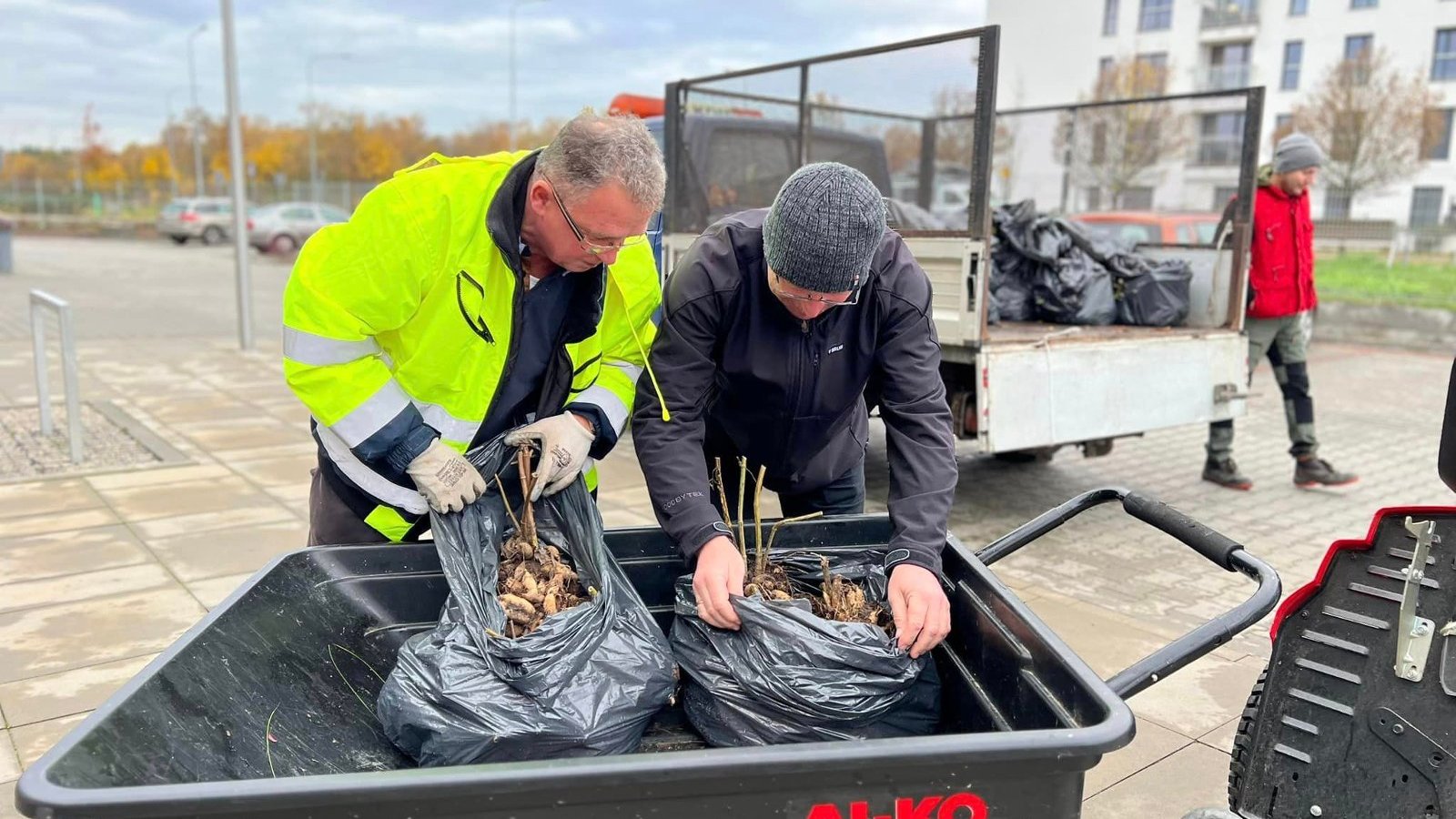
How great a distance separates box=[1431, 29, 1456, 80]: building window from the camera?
35188mm

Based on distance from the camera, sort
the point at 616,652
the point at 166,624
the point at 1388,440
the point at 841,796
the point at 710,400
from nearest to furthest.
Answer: the point at 841,796
the point at 616,652
the point at 710,400
the point at 166,624
the point at 1388,440

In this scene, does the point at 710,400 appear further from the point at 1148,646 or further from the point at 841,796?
the point at 1148,646

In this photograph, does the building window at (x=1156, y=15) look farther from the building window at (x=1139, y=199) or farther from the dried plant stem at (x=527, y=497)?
the dried plant stem at (x=527, y=497)

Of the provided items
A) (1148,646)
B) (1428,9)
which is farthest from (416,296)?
(1428,9)

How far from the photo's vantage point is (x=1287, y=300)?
18.7 feet

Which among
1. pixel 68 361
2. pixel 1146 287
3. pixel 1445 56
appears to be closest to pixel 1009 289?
pixel 1146 287

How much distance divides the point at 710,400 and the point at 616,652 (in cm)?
70

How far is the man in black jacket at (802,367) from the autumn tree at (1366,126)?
25348 millimetres

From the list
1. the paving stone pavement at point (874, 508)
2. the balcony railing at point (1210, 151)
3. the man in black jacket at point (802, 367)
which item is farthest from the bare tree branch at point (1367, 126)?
the man in black jacket at point (802, 367)

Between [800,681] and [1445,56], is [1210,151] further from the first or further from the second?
[800,681]

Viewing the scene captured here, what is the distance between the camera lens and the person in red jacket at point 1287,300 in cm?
567

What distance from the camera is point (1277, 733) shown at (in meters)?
2.07

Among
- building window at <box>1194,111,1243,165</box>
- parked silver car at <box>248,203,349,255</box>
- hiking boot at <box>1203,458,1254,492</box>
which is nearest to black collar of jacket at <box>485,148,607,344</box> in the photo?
hiking boot at <box>1203,458,1254,492</box>

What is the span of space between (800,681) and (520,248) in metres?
0.99
